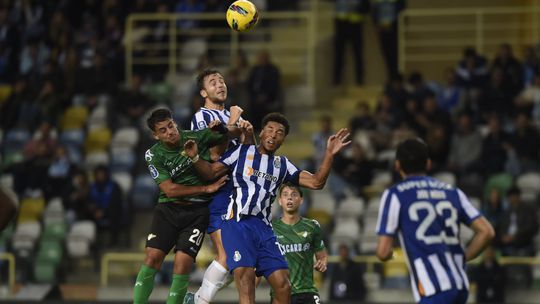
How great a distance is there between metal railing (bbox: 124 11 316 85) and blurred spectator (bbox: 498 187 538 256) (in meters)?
5.40

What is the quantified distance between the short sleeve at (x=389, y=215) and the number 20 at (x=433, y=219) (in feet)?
0.33

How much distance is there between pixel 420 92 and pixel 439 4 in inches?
146

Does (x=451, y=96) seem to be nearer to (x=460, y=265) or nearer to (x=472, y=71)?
(x=472, y=71)

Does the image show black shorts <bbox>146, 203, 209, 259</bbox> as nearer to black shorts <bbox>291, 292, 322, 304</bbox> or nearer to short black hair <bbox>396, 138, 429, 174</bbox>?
black shorts <bbox>291, 292, 322, 304</bbox>

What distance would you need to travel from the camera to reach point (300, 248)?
12.5 metres

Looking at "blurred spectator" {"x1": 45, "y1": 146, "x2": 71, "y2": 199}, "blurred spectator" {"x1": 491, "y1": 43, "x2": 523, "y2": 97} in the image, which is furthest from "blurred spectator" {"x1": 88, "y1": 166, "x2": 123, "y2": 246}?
"blurred spectator" {"x1": 491, "y1": 43, "x2": 523, "y2": 97}

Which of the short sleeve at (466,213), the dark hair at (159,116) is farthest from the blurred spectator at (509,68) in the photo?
the short sleeve at (466,213)

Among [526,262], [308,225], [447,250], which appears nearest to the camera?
[447,250]

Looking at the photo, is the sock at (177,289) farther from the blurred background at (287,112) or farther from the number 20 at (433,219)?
the blurred background at (287,112)

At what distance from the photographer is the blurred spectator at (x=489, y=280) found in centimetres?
1864

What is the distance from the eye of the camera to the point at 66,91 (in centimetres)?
2323

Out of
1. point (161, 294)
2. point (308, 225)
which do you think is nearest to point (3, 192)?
point (308, 225)

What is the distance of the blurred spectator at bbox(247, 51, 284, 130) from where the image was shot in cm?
2166

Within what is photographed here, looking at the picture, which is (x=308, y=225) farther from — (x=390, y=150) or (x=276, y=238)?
(x=390, y=150)
